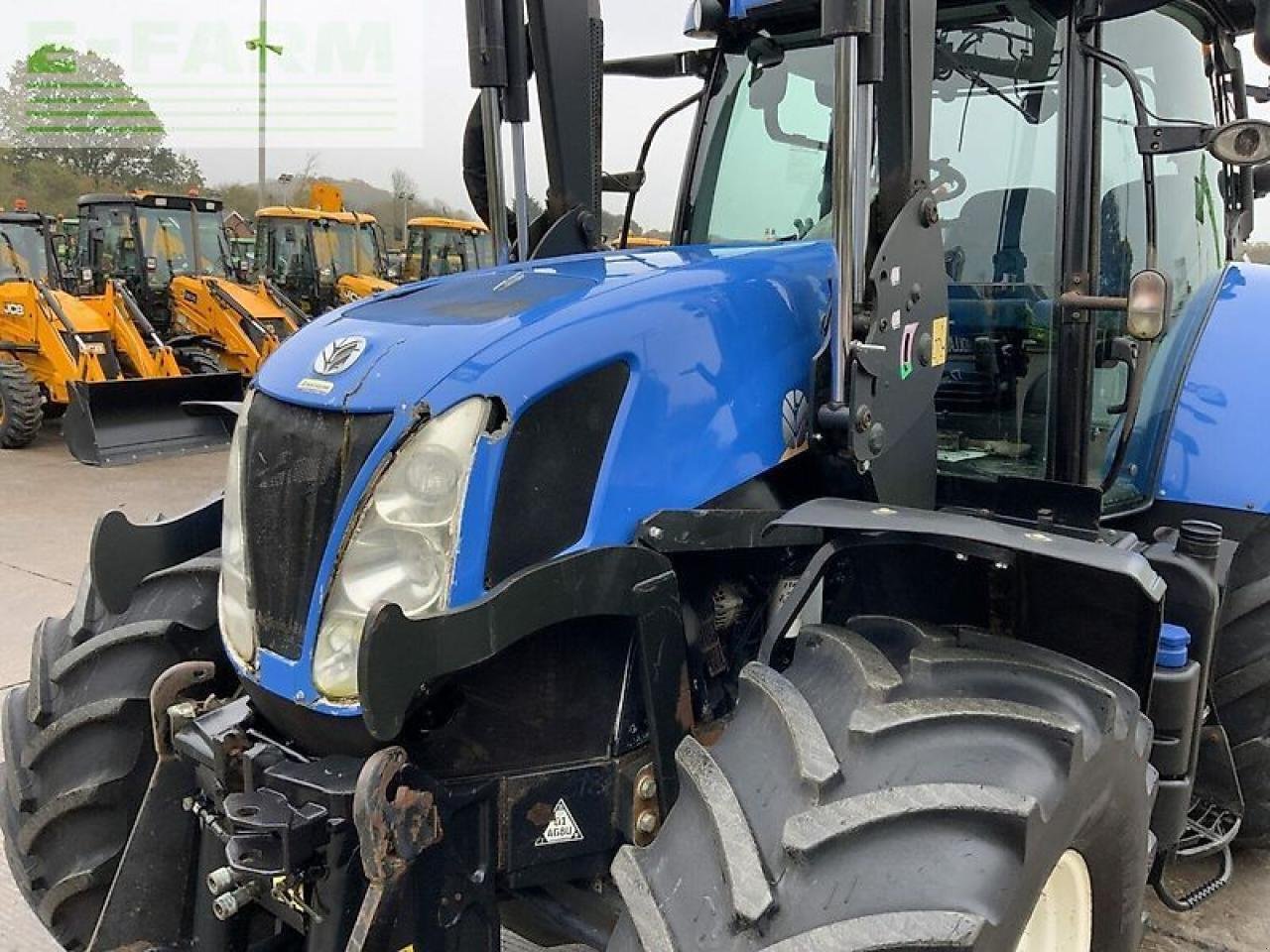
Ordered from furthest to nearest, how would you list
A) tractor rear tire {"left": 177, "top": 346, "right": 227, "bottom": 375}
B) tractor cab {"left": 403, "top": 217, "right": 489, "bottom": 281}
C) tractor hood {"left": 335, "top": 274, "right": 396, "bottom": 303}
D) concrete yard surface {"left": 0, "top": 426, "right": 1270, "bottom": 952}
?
tractor cab {"left": 403, "top": 217, "right": 489, "bottom": 281} < tractor hood {"left": 335, "top": 274, "right": 396, "bottom": 303} < tractor rear tire {"left": 177, "top": 346, "right": 227, "bottom": 375} < concrete yard surface {"left": 0, "top": 426, "right": 1270, "bottom": 952}

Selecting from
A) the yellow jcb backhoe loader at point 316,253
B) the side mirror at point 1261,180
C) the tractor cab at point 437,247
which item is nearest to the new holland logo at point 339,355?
the side mirror at point 1261,180

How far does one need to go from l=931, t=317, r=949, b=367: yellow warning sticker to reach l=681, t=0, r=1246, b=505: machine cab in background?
12.0 inches

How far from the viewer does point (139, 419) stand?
1025 cm

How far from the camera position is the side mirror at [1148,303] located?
2.49 meters

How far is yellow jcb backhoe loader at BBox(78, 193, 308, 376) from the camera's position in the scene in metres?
12.7

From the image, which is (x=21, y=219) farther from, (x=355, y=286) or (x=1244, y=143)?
(x=1244, y=143)

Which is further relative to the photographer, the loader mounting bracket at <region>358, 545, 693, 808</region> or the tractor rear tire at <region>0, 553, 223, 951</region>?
the tractor rear tire at <region>0, 553, 223, 951</region>

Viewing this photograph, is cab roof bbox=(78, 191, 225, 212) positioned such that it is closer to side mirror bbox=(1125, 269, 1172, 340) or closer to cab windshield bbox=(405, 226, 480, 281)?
cab windshield bbox=(405, 226, 480, 281)

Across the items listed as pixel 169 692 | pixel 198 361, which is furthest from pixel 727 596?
pixel 198 361

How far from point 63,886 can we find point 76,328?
9.91 metres

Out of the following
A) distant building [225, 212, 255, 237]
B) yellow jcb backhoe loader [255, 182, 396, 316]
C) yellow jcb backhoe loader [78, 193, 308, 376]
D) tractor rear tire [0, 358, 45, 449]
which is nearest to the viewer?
tractor rear tire [0, 358, 45, 449]

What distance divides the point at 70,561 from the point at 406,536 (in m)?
5.57

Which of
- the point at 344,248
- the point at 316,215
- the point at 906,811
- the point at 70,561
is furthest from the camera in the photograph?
the point at 344,248

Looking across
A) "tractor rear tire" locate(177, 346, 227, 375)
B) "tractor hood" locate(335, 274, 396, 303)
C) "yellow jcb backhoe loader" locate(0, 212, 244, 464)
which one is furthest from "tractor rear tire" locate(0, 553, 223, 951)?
"tractor hood" locate(335, 274, 396, 303)
